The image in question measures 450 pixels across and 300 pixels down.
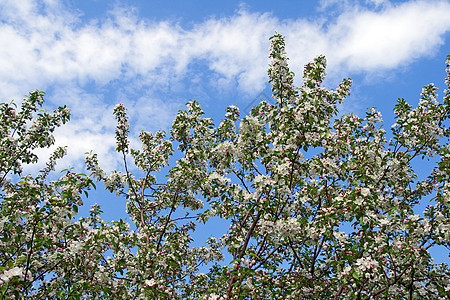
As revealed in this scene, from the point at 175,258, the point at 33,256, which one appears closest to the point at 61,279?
the point at 33,256

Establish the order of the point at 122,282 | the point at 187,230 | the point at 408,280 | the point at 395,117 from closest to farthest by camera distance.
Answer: the point at 408,280 < the point at 122,282 < the point at 395,117 < the point at 187,230

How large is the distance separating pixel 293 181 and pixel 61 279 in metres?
5.58

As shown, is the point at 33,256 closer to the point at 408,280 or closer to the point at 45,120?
the point at 45,120

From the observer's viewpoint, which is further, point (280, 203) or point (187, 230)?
point (187, 230)

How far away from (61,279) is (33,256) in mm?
924

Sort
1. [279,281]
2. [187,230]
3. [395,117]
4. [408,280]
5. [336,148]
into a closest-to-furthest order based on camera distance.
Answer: [408,280]
[279,281]
[336,148]
[395,117]
[187,230]

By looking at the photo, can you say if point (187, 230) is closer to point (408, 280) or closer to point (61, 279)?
point (61, 279)

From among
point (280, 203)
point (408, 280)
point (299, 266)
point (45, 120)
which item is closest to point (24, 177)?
point (45, 120)

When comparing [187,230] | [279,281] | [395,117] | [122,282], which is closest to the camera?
[122,282]

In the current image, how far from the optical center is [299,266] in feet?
29.9

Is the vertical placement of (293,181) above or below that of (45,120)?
below

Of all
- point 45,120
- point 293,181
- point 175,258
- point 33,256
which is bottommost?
point 33,256

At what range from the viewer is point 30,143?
964 cm

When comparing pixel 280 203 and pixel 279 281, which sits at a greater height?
pixel 280 203
